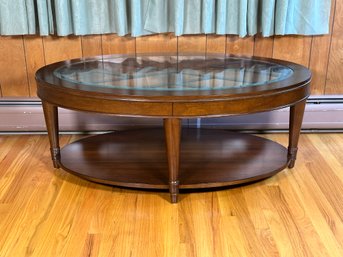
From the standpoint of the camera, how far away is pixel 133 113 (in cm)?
156

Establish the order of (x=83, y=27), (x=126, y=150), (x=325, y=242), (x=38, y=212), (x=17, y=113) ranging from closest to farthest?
1. (x=325, y=242)
2. (x=38, y=212)
3. (x=126, y=150)
4. (x=83, y=27)
5. (x=17, y=113)

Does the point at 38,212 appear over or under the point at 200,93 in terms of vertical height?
under

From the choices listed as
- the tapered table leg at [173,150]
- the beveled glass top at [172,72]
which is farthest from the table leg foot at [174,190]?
the beveled glass top at [172,72]

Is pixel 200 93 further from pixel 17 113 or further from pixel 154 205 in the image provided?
pixel 17 113

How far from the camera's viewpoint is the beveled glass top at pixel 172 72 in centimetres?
167

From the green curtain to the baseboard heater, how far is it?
42 cm

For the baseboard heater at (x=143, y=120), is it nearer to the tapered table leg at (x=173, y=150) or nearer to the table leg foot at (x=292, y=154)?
the table leg foot at (x=292, y=154)

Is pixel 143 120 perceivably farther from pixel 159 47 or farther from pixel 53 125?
pixel 53 125

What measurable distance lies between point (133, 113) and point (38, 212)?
541mm

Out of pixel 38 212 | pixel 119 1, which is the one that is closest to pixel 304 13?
pixel 119 1

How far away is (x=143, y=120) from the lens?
2.43 meters

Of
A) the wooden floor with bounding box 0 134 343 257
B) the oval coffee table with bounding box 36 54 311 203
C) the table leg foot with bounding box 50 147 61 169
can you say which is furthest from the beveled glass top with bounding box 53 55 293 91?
the wooden floor with bounding box 0 134 343 257

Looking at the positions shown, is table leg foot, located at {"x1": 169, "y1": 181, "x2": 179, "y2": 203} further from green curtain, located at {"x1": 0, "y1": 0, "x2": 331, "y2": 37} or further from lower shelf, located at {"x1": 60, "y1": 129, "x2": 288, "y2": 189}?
green curtain, located at {"x1": 0, "y1": 0, "x2": 331, "y2": 37}

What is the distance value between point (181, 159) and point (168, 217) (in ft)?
1.15
